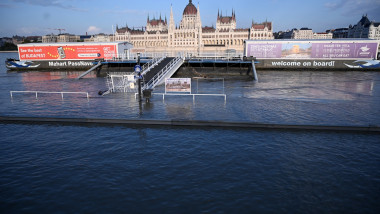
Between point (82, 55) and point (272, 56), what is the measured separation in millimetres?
38632

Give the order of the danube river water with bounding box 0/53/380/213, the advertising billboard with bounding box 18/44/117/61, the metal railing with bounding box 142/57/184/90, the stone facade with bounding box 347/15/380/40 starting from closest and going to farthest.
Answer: the danube river water with bounding box 0/53/380/213
the metal railing with bounding box 142/57/184/90
the advertising billboard with bounding box 18/44/117/61
the stone facade with bounding box 347/15/380/40

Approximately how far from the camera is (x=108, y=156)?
12.8m

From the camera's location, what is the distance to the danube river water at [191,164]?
920 cm

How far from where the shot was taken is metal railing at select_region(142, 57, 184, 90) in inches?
1144

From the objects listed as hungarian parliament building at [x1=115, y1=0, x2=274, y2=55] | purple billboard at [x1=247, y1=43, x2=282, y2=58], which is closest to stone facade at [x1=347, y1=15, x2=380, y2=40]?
hungarian parliament building at [x1=115, y1=0, x2=274, y2=55]

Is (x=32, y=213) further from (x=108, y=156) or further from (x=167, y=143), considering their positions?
(x=167, y=143)

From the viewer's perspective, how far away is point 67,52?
53.9 meters

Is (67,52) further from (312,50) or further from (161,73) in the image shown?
(312,50)

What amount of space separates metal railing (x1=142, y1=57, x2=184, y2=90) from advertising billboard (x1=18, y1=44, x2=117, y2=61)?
1583 cm

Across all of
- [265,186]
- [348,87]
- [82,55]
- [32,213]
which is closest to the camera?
[32,213]

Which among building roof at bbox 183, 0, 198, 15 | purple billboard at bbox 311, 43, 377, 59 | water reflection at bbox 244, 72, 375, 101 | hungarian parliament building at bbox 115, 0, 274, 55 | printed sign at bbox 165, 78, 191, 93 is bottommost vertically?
water reflection at bbox 244, 72, 375, 101

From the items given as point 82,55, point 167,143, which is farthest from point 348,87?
point 82,55

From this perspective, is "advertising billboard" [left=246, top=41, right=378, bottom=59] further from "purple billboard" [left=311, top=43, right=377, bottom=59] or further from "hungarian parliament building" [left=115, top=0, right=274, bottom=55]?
"hungarian parliament building" [left=115, top=0, right=274, bottom=55]

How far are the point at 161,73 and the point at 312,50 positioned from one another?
29.4 meters
